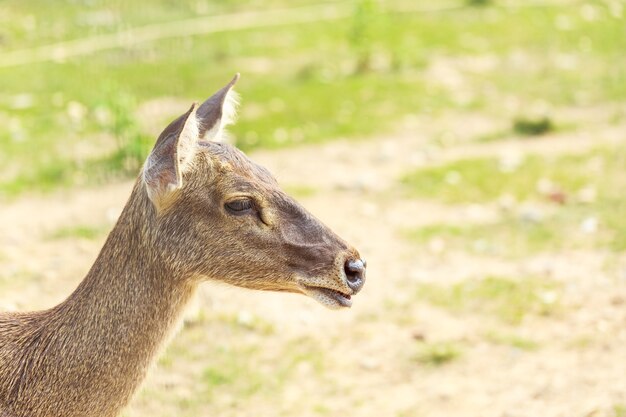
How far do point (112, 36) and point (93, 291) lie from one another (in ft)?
27.2

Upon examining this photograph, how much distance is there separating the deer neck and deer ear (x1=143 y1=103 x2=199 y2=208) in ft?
0.43

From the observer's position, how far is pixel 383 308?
638 centimetres

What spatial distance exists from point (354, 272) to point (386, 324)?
2428 mm

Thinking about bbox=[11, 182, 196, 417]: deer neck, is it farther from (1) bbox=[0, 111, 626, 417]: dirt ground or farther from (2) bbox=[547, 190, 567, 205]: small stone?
(2) bbox=[547, 190, 567, 205]: small stone

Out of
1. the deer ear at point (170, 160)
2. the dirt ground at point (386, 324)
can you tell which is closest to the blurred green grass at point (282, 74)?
the dirt ground at point (386, 324)

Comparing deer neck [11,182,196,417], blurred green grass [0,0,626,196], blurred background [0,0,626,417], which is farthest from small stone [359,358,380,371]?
blurred green grass [0,0,626,196]

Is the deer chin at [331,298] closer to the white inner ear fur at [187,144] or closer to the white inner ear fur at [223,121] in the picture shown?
the white inner ear fur at [187,144]

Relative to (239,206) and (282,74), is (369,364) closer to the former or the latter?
(239,206)

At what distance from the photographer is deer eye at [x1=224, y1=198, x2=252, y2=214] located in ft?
12.6

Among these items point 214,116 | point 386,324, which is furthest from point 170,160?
point 386,324

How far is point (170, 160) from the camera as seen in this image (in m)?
3.69

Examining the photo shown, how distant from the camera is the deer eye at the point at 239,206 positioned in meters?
3.85

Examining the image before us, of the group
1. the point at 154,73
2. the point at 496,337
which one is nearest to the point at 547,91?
the point at 154,73

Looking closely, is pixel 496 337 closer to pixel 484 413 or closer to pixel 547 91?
pixel 484 413
